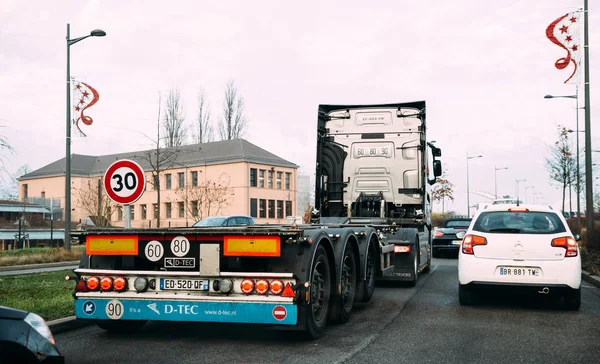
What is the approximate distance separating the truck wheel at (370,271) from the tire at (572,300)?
267cm

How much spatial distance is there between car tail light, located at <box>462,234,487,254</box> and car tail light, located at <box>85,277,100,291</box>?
16.6ft

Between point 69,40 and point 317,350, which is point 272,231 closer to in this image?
point 317,350

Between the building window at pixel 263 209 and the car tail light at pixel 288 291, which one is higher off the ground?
the car tail light at pixel 288 291

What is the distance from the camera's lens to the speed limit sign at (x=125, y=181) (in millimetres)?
8758

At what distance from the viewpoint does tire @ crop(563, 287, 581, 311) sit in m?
9.03

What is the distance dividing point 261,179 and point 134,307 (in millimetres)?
58527

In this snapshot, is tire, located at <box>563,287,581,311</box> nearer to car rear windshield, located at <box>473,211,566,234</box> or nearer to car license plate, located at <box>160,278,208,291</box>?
car rear windshield, located at <box>473,211,566,234</box>

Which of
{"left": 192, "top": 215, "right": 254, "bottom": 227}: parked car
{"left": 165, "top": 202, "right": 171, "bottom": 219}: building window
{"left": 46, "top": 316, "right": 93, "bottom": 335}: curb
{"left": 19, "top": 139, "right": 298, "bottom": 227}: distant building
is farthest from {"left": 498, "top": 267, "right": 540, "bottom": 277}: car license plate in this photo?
{"left": 165, "top": 202, "right": 171, "bottom": 219}: building window

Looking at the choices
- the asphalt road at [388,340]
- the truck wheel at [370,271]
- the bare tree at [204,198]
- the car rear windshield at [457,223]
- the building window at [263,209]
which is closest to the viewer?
the asphalt road at [388,340]

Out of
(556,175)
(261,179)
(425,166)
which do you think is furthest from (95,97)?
(261,179)

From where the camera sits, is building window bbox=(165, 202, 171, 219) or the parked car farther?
building window bbox=(165, 202, 171, 219)

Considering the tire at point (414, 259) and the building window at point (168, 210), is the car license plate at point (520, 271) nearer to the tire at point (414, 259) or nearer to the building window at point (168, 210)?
the tire at point (414, 259)

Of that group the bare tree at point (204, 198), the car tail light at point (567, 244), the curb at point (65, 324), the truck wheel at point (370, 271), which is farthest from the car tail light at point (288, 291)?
the bare tree at point (204, 198)

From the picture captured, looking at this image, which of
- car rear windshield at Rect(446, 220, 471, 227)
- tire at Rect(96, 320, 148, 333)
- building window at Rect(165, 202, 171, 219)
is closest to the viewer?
tire at Rect(96, 320, 148, 333)
